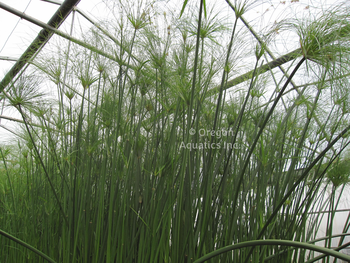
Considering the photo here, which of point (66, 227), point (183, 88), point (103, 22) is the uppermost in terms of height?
point (103, 22)

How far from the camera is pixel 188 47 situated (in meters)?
1.04

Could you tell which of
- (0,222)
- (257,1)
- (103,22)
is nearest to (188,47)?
(257,1)

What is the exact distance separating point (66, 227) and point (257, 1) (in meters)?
1.16

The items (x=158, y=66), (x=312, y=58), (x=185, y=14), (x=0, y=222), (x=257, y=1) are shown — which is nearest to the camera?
(x=312, y=58)

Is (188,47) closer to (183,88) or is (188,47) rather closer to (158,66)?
(158,66)

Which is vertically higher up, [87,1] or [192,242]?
[87,1]

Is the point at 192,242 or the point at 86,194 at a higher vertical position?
the point at 86,194

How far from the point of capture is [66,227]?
102 cm

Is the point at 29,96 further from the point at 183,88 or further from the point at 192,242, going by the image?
the point at 192,242

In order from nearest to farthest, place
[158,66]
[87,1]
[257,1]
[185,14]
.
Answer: [257,1] → [158,66] → [185,14] → [87,1]

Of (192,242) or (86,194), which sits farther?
(86,194)

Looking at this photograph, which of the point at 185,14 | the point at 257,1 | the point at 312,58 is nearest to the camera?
the point at 312,58

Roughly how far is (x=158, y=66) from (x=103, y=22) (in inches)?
16.2

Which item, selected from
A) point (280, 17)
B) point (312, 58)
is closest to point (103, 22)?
point (280, 17)
